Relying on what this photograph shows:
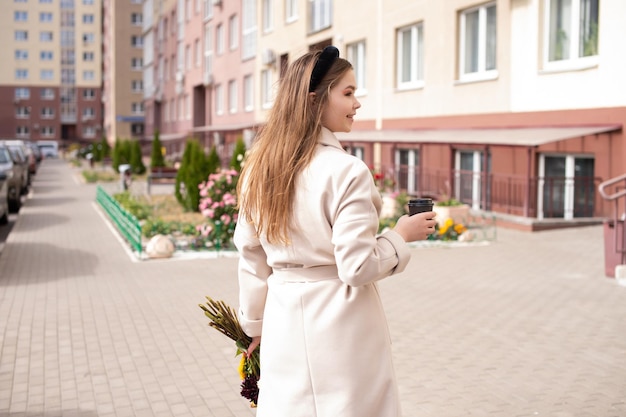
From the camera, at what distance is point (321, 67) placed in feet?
9.51

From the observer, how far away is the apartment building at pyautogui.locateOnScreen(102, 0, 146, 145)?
259 feet

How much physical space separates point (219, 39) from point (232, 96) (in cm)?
383

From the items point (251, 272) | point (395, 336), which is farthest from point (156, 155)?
point (251, 272)

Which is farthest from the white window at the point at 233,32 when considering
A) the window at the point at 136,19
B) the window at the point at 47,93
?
the window at the point at 47,93

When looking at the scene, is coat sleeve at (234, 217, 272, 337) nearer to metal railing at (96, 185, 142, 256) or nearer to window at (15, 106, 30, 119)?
metal railing at (96, 185, 142, 256)

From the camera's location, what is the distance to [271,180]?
9.51ft

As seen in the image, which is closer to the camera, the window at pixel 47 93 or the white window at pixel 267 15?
the white window at pixel 267 15

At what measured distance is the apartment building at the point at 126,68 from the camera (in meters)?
78.8

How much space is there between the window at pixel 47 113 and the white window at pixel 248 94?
7118 centimetres

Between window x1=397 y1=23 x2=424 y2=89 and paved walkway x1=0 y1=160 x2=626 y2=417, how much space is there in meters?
10.0

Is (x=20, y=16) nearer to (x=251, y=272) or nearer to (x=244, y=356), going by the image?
(x=244, y=356)

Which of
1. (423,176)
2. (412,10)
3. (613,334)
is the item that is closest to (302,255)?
(613,334)

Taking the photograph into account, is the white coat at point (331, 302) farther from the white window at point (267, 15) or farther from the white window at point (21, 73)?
the white window at point (21, 73)

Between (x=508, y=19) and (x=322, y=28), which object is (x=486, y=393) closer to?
(x=508, y=19)
